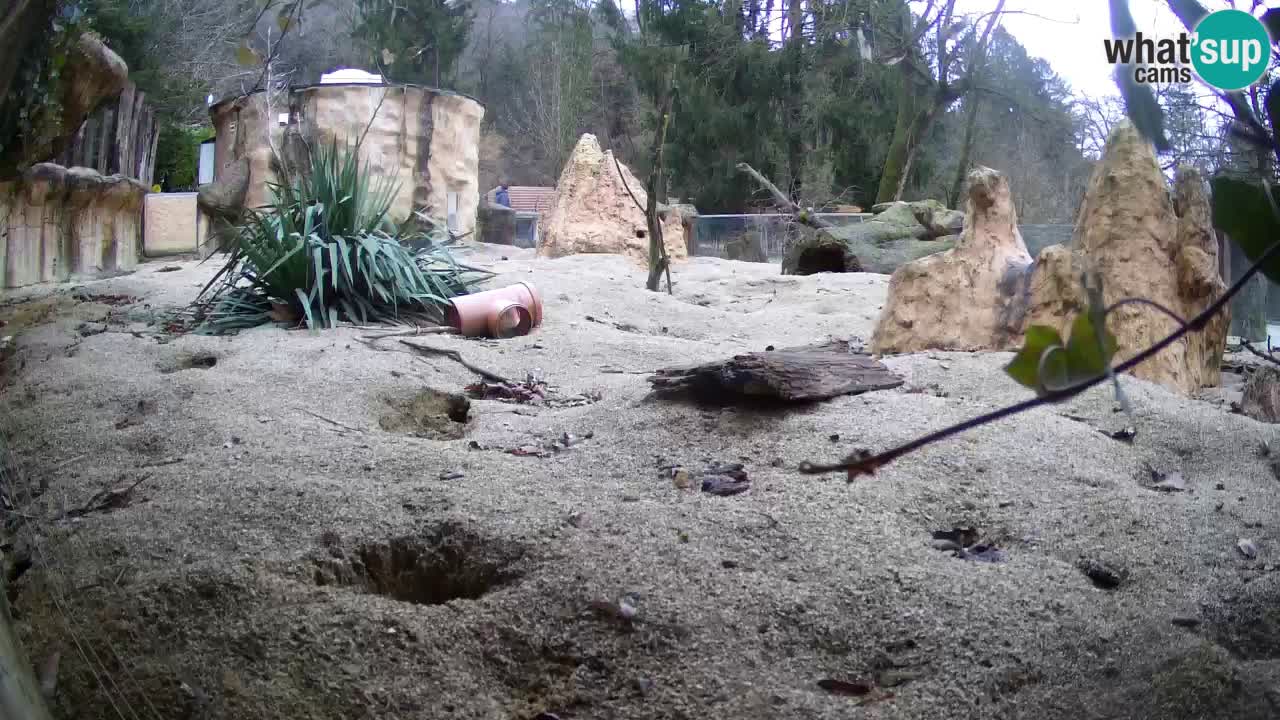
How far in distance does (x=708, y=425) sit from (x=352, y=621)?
4.65 feet

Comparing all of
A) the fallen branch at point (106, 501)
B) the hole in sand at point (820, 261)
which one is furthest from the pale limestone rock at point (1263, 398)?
the hole in sand at point (820, 261)

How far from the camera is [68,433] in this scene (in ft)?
10.0

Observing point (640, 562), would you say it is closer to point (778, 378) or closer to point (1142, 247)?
point (778, 378)

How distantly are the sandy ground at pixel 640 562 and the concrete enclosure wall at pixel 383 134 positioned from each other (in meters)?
8.74

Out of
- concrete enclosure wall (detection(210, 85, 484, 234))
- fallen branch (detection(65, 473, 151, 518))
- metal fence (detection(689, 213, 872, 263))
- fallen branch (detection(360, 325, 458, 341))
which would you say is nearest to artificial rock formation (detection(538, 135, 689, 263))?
concrete enclosure wall (detection(210, 85, 484, 234))

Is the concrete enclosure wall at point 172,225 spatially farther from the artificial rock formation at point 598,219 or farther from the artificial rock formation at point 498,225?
the artificial rock formation at point 598,219

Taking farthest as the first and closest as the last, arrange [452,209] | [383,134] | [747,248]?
[747,248] → [452,209] → [383,134]

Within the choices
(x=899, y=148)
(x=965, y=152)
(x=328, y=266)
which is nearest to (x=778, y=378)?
(x=328, y=266)

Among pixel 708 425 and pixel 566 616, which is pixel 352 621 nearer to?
pixel 566 616

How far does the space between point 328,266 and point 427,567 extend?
3566 millimetres

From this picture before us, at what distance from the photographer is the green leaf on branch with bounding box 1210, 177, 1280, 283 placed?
105cm

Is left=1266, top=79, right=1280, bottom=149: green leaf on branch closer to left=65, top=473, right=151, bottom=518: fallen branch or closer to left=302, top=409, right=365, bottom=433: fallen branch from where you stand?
left=65, top=473, right=151, bottom=518: fallen branch

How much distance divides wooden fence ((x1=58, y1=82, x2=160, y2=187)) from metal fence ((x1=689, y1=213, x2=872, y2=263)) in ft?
21.7

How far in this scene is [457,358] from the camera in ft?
14.3
